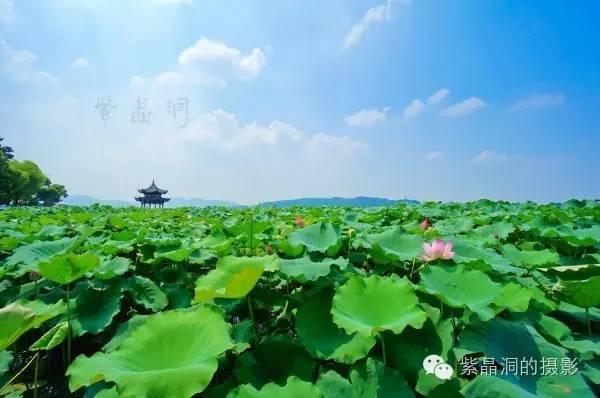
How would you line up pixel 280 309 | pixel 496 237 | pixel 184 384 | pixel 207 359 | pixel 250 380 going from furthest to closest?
pixel 496 237, pixel 280 309, pixel 250 380, pixel 207 359, pixel 184 384

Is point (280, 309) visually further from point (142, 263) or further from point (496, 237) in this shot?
point (496, 237)

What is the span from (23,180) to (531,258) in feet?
134

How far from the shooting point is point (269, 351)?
1212 mm

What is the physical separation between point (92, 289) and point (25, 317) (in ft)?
2.25

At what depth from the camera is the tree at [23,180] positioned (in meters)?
31.8

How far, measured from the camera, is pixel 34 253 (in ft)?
6.56

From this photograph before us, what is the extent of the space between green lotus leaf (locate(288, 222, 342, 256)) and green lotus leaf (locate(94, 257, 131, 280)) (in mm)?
797

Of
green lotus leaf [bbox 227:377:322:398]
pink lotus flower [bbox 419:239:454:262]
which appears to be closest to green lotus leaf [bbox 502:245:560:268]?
pink lotus flower [bbox 419:239:454:262]

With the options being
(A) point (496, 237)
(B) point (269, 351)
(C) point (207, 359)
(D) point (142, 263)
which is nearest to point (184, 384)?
(C) point (207, 359)

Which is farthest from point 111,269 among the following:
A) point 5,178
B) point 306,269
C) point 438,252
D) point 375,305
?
point 5,178

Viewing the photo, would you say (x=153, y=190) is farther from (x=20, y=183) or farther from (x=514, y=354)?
(x=514, y=354)

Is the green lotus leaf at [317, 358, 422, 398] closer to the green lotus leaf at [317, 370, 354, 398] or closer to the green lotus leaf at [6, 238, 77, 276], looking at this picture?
the green lotus leaf at [317, 370, 354, 398]

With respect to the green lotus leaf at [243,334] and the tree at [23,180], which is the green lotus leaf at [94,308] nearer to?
the green lotus leaf at [243,334]

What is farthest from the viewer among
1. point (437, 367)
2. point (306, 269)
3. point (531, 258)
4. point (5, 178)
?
point (5, 178)
